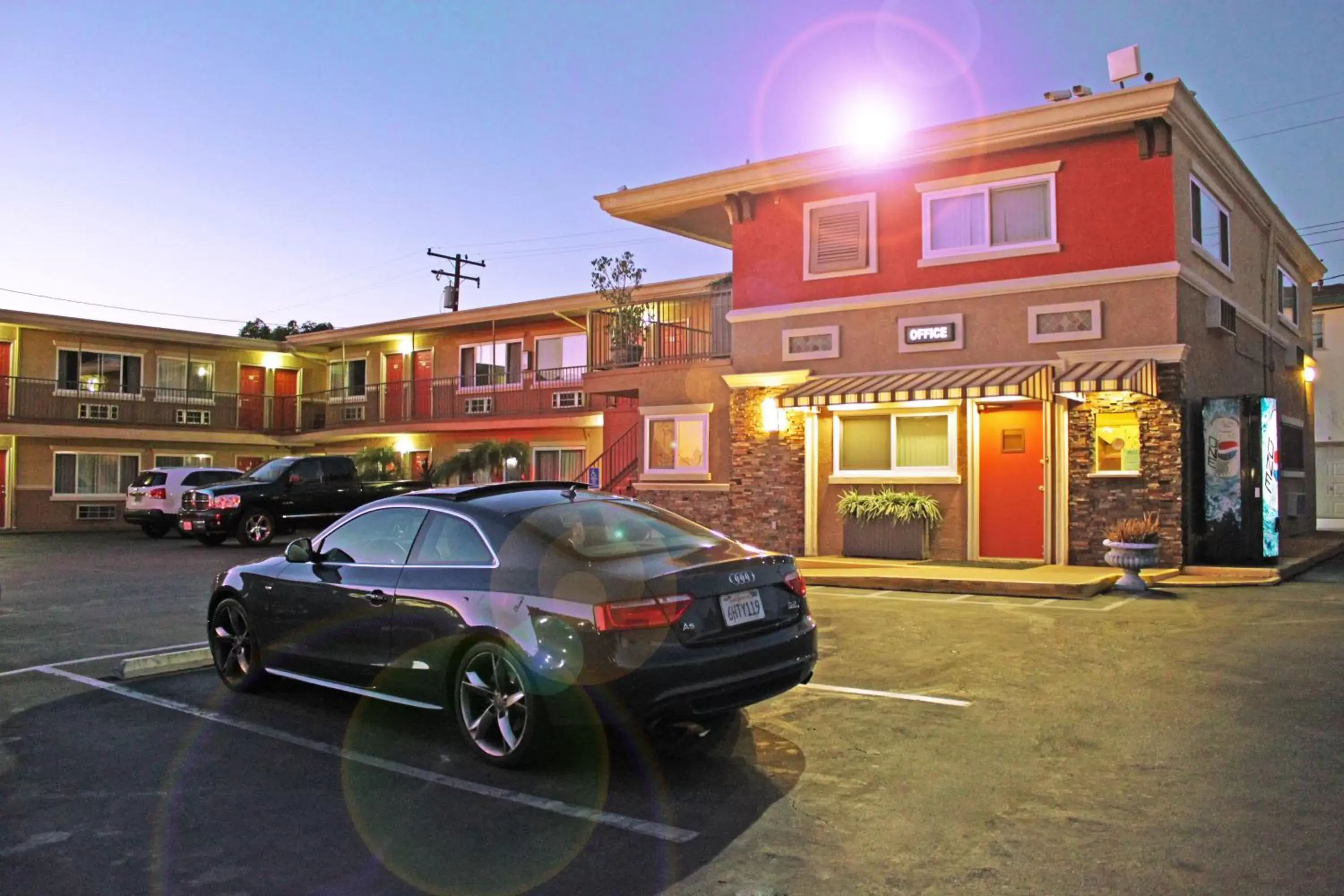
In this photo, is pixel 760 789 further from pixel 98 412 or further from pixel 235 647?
pixel 98 412

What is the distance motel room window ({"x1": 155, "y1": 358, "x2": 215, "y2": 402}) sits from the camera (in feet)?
108

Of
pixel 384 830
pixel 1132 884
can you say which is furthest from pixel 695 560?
pixel 1132 884

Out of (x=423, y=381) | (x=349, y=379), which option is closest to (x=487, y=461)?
(x=423, y=381)

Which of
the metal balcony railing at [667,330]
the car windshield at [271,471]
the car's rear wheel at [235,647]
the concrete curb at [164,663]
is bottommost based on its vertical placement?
the concrete curb at [164,663]

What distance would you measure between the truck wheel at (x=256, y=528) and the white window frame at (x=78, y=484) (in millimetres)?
11883

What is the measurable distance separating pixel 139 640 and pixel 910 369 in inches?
437

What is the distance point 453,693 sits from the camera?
5422mm

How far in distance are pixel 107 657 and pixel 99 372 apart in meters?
27.4

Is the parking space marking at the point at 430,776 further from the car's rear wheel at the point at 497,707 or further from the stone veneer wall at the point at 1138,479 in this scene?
the stone veneer wall at the point at 1138,479

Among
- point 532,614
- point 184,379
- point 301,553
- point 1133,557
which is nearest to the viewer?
point 532,614

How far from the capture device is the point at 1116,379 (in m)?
13.0

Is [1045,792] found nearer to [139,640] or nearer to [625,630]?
[625,630]

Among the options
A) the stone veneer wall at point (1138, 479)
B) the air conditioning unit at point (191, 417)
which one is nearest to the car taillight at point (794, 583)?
the stone veneer wall at point (1138, 479)

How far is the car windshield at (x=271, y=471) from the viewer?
71.5ft
